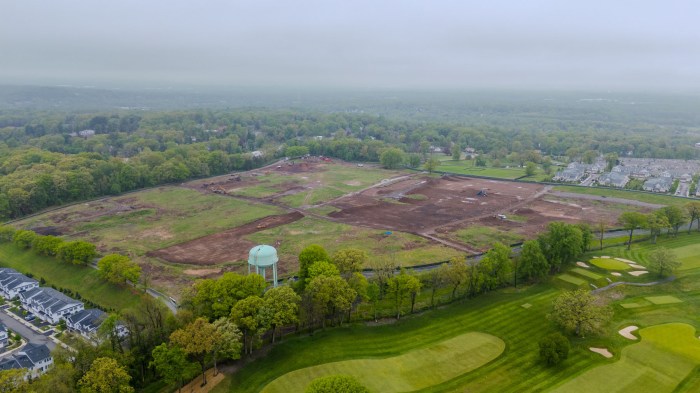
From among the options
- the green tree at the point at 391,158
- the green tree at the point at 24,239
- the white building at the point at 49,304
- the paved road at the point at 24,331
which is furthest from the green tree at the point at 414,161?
the paved road at the point at 24,331

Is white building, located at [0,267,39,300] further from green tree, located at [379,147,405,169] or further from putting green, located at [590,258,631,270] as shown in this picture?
green tree, located at [379,147,405,169]

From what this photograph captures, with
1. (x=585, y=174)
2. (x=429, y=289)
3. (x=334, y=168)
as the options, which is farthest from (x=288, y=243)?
(x=585, y=174)

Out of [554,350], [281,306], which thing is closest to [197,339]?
[281,306]

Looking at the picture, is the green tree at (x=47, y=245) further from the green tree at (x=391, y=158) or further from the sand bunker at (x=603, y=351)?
the green tree at (x=391, y=158)

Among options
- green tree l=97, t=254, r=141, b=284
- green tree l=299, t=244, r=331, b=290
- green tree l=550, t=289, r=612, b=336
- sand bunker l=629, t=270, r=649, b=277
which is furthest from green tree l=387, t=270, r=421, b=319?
green tree l=97, t=254, r=141, b=284

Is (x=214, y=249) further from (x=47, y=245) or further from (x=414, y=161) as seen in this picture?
(x=414, y=161)

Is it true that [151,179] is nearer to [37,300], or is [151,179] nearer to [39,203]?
[39,203]

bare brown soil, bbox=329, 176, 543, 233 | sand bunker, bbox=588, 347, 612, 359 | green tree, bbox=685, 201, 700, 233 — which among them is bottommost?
bare brown soil, bbox=329, 176, 543, 233
